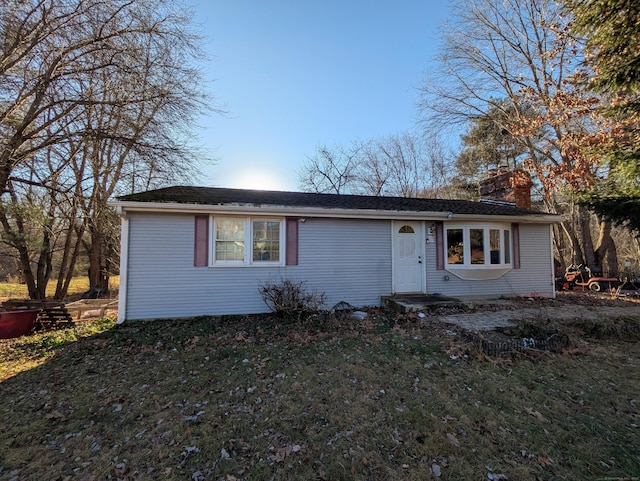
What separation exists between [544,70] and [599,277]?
31.1 feet

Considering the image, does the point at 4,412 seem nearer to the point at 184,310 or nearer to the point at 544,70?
the point at 184,310

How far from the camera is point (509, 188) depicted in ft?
53.5

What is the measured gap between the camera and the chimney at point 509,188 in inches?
442

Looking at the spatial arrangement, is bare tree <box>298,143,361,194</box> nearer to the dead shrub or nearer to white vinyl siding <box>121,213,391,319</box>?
white vinyl siding <box>121,213,391,319</box>

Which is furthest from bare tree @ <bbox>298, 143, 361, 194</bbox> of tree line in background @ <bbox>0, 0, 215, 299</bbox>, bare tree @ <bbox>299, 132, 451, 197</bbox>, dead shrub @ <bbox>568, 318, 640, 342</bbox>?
dead shrub @ <bbox>568, 318, 640, 342</bbox>

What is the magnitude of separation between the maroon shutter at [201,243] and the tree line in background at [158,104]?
13.0 ft

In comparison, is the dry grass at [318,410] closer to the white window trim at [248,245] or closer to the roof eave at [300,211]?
the white window trim at [248,245]

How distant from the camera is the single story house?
22.4ft

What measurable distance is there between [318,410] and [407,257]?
6031 millimetres

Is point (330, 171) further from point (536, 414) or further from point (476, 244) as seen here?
point (536, 414)

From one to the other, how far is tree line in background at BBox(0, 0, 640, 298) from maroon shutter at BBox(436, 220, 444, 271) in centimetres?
347

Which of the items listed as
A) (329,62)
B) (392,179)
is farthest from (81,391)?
(392,179)

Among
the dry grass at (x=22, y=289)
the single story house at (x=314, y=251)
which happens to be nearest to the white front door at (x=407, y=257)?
the single story house at (x=314, y=251)

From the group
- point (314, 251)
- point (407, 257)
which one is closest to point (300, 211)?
point (314, 251)
